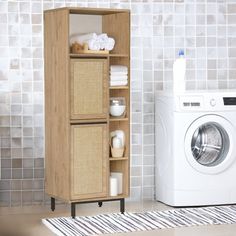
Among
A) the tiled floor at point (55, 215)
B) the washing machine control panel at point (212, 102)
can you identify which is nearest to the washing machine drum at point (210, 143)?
the washing machine control panel at point (212, 102)

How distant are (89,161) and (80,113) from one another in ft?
1.16

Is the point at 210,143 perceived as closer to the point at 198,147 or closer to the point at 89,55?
the point at 198,147

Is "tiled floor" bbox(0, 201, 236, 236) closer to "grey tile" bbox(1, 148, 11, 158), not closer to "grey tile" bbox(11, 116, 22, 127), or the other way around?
"grey tile" bbox(1, 148, 11, 158)

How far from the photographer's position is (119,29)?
17.9 ft

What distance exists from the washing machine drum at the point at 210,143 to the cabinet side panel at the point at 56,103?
42.4 inches

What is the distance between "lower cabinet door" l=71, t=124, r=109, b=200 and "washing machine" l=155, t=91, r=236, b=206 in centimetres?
62

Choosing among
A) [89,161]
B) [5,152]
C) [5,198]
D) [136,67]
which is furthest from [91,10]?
[5,198]

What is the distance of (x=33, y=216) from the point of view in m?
5.41

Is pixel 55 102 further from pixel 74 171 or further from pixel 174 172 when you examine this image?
pixel 174 172

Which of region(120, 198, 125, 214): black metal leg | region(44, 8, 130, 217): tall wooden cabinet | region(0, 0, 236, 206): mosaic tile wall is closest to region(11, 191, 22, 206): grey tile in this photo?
region(0, 0, 236, 206): mosaic tile wall

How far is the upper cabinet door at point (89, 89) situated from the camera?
17.0 feet

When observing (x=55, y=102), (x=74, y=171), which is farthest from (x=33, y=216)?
(x=55, y=102)

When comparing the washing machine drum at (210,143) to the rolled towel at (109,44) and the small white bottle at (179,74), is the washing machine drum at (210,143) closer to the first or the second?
the small white bottle at (179,74)

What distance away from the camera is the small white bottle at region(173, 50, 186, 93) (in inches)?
225
